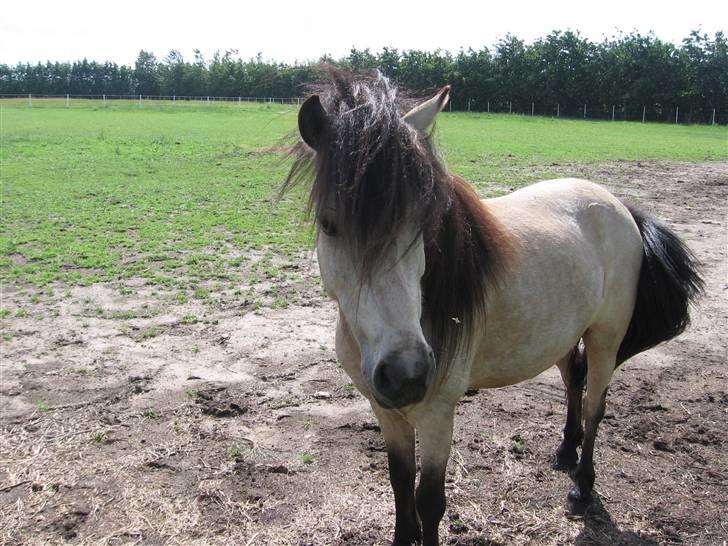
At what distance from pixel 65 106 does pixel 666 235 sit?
55711mm

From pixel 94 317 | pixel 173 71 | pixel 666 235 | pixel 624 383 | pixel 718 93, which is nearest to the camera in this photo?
pixel 666 235

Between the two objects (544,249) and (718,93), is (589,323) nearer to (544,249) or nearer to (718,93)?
(544,249)

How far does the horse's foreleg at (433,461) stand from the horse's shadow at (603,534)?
0.91 m

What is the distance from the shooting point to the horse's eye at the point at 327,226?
205 cm

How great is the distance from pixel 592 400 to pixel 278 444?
1996mm

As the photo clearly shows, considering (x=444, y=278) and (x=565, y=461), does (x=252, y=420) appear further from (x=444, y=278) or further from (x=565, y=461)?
(x=444, y=278)

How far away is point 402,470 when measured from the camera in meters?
2.91

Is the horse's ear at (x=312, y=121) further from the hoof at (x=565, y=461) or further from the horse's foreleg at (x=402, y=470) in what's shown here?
the hoof at (x=565, y=461)

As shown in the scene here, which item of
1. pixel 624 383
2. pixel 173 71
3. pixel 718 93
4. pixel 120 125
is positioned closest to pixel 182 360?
pixel 624 383

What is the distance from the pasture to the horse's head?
448 millimetres

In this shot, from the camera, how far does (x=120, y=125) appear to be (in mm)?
30016

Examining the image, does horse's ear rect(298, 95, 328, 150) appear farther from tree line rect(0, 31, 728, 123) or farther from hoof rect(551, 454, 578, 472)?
tree line rect(0, 31, 728, 123)

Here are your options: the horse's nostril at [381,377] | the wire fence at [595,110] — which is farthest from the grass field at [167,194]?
the wire fence at [595,110]

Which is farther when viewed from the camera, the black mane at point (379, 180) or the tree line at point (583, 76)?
the tree line at point (583, 76)
